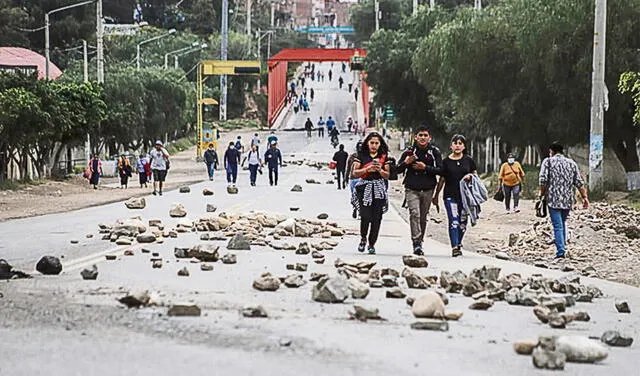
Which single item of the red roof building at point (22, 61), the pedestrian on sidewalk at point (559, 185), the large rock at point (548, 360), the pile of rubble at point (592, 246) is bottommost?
the pile of rubble at point (592, 246)

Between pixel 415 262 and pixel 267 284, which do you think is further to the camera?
pixel 415 262

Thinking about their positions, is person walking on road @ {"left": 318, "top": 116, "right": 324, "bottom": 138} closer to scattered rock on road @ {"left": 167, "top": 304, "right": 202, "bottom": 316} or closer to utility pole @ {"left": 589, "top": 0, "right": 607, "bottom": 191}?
utility pole @ {"left": 589, "top": 0, "right": 607, "bottom": 191}

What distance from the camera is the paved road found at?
790cm

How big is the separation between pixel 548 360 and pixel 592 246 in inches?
497

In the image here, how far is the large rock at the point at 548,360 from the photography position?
26.9 feet

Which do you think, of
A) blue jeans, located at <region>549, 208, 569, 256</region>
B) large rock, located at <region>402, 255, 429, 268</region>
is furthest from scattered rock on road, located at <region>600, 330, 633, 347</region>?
blue jeans, located at <region>549, 208, 569, 256</region>

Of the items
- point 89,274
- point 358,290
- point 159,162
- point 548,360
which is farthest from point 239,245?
point 159,162

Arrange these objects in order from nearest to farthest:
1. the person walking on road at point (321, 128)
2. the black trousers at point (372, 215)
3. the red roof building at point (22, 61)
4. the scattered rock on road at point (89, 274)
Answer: the scattered rock on road at point (89, 274) → the black trousers at point (372, 215) → the red roof building at point (22, 61) → the person walking on road at point (321, 128)

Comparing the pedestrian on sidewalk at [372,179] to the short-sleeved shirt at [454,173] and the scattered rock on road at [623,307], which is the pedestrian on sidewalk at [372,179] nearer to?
the short-sleeved shirt at [454,173]

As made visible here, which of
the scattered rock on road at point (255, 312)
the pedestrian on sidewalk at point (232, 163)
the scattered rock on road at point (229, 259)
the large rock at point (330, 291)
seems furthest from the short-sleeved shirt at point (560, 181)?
the pedestrian on sidewalk at point (232, 163)

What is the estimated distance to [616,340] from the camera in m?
9.52

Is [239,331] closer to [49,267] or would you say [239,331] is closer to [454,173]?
[49,267]

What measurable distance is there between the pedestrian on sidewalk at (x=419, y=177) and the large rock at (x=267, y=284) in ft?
16.7

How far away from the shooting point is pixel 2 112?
41.6 m
